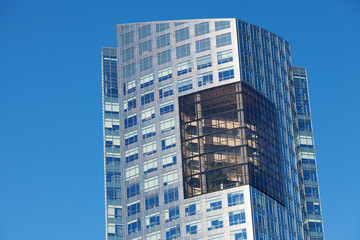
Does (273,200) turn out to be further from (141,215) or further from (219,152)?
(141,215)

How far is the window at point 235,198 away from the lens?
18725cm

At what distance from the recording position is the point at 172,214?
193500 mm

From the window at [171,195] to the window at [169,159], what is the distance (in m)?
5.68

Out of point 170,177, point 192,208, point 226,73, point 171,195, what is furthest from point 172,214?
point 226,73

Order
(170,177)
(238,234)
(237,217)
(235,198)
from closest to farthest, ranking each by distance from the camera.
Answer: (238,234), (237,217), (235,198), (170,177)

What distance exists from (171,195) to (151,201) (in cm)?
537

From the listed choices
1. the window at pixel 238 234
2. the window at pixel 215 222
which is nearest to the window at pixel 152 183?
the window at pixel 215 222

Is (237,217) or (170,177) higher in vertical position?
(170,177)

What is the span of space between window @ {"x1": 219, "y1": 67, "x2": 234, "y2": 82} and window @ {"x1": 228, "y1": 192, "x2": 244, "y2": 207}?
2530 cm

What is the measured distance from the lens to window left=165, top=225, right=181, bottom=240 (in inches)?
7544

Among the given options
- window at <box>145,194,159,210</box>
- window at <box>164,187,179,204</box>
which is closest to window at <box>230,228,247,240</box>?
window at <box>164,187,179,204</box>

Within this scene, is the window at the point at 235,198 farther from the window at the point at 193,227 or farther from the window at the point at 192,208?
the window at the point at 193,227

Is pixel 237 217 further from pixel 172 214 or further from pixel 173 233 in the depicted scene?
pixel 172 214

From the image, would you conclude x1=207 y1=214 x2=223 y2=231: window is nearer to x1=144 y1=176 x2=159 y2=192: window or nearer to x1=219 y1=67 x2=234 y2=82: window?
x1=144 y1=176 x2=159 y2=192: window
